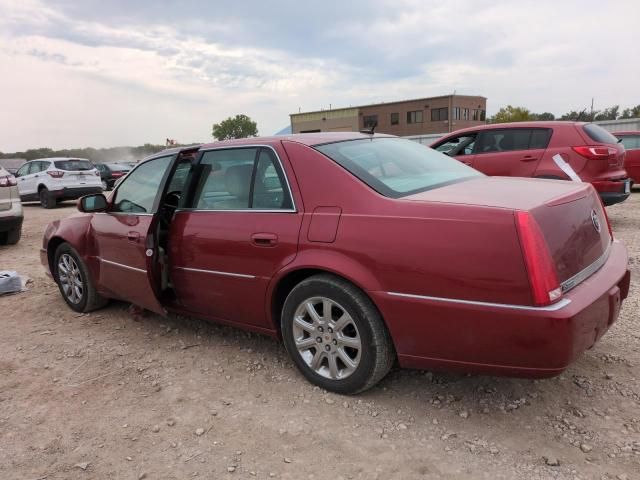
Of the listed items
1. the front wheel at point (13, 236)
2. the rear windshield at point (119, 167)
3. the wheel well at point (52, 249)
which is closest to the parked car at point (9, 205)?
the front wheel at point (13, 236)

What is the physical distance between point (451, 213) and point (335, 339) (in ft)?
3.39

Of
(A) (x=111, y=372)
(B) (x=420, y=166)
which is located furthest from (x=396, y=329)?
(A) (x=111, y=372)

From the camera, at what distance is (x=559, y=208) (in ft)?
8.32

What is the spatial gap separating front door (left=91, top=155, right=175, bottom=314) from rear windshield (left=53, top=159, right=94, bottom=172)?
13139mm

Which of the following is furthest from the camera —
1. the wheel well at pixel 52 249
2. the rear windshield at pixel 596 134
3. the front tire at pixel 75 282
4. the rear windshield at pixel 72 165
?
the rear windshield at pixel 72 165

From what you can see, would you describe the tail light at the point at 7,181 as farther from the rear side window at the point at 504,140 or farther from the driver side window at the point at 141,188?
the rear side window at the point at 504,140

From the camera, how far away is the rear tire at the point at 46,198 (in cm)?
1573

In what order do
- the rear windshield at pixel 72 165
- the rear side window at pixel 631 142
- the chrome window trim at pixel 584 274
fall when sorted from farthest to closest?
1. the rear windshield at pixel 72 165
2. the rear side window at pixel 631 142
3. the chrome window trim at pixel 584 274

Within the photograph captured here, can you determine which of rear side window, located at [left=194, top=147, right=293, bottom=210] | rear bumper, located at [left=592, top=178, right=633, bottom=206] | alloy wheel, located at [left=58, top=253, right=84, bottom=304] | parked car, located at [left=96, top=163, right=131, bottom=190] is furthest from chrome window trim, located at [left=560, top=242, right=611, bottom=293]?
parked car, located at [left=96, top=163, right=131, bottom=190]

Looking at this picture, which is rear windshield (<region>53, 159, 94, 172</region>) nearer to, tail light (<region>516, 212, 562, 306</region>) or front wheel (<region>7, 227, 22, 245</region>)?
front wheel (<region>7, 227, 22, 245</region>)

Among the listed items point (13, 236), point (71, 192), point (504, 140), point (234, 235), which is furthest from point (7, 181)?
point (504, 140)

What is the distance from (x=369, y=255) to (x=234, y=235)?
1.08 meters

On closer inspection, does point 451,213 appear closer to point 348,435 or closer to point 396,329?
point 396,329

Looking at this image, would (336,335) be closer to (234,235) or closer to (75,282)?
(234,235)
